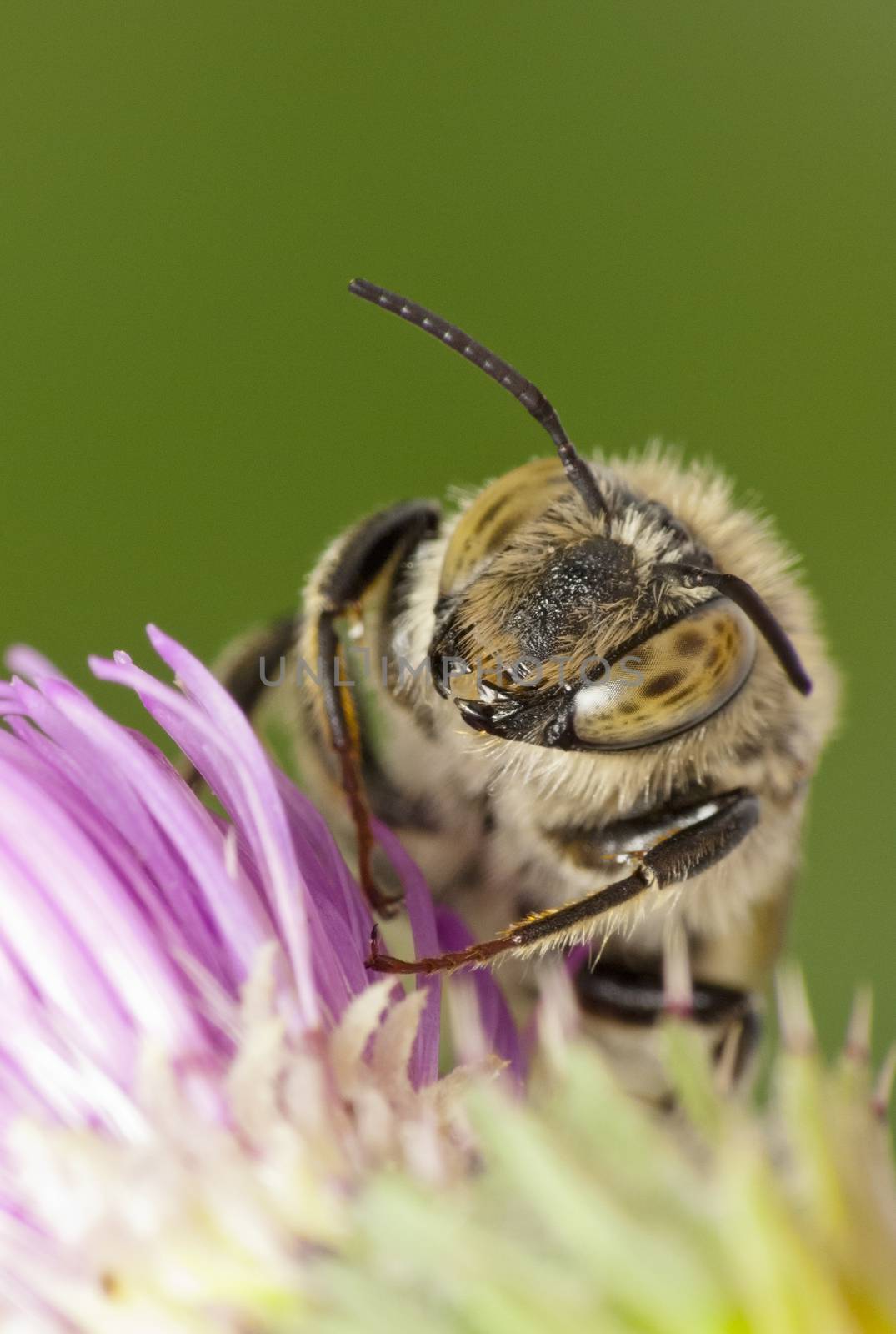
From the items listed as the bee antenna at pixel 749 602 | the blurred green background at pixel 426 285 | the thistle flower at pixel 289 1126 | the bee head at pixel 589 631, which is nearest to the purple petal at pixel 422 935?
the thistle flower at pixel 289 1126

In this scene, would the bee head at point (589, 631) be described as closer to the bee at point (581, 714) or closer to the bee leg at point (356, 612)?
the bee at point (581, 714)

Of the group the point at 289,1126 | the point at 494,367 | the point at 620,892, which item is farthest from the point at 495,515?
the point at 289,1126

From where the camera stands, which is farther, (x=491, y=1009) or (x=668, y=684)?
(x=491, y=1009)

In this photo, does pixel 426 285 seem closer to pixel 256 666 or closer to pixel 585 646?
pixel 256 666

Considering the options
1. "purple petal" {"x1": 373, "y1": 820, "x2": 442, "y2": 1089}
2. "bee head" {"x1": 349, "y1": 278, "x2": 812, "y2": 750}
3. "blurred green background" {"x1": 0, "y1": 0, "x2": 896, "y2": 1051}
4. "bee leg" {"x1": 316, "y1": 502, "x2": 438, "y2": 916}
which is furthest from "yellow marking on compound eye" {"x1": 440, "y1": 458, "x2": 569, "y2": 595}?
"blurred green background" {"x1": 0, "y1": 0, "x2": 896, "y2": 1051}

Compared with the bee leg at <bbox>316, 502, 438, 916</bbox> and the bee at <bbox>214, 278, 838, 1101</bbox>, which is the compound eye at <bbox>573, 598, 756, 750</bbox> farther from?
the bee leg at <bbox>316, 502, 438, 916</bbox>
